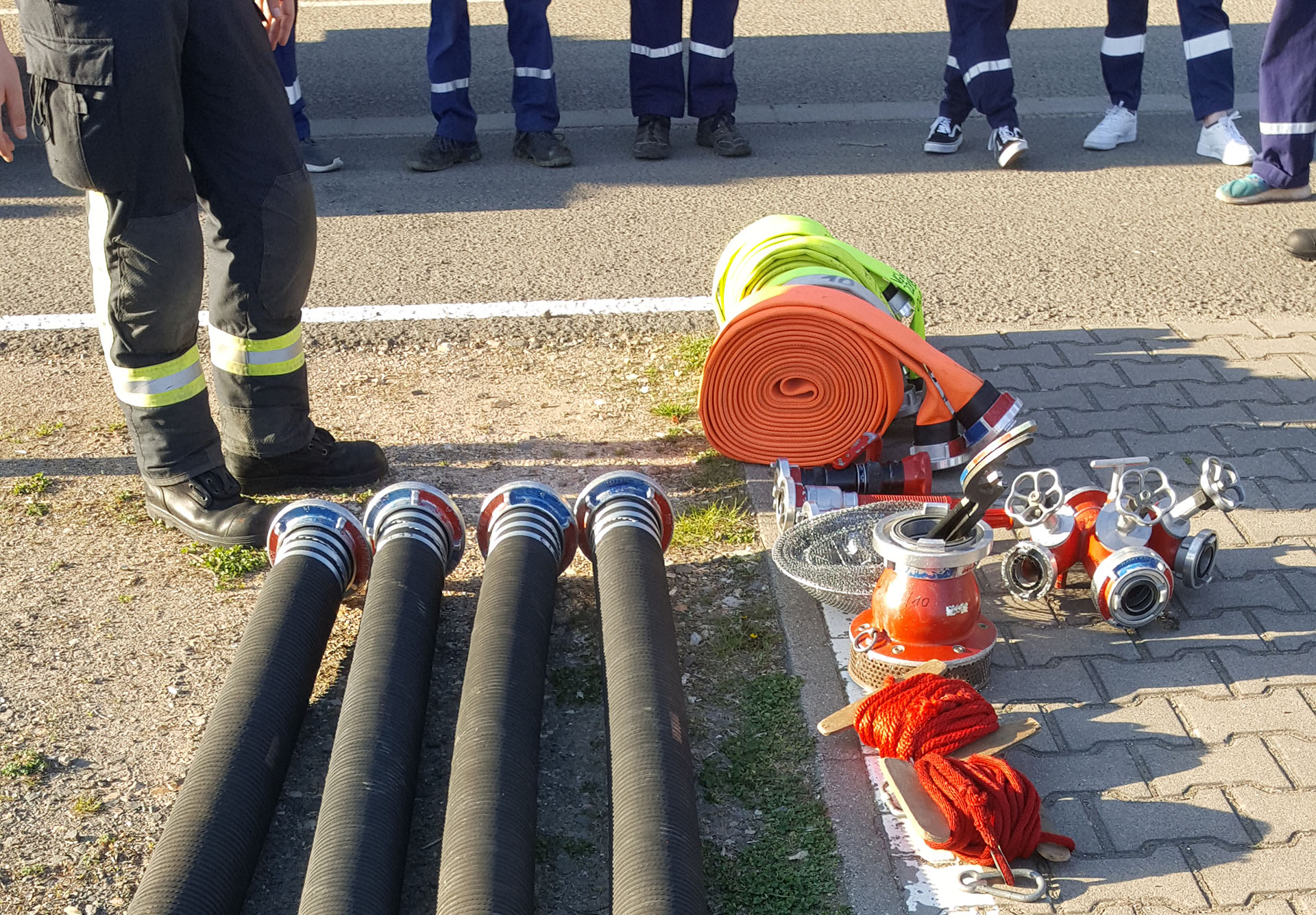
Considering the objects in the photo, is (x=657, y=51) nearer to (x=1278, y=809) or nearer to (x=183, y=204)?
(x=183, y=204)

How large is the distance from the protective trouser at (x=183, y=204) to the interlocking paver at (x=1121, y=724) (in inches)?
95.2

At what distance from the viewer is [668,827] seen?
2.35 m

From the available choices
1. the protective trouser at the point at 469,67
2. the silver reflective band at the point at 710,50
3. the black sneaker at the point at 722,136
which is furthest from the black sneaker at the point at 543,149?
the silver reflective band at the point at 710,50

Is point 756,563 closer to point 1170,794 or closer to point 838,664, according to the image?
point 838,664

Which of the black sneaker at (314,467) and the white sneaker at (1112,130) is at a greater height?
the white sneaker at (1112,130)

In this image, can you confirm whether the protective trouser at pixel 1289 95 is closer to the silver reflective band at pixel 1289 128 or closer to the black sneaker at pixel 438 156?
the silver reflective band at pixel 1289 128

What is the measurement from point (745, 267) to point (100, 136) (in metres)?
1.96

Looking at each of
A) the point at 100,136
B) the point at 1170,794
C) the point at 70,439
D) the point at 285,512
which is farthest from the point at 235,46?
the point at 1170,794

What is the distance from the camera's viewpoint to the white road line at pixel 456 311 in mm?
5098

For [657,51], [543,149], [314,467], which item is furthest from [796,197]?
[314,467]

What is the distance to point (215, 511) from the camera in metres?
3.69

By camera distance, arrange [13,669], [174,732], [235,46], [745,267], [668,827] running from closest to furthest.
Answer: [668,827], [174,732], [13,669], [235,46], [745,267]

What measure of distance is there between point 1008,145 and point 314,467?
4.34 metres

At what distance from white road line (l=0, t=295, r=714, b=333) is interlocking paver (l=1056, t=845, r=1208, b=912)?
3070 millimetres
